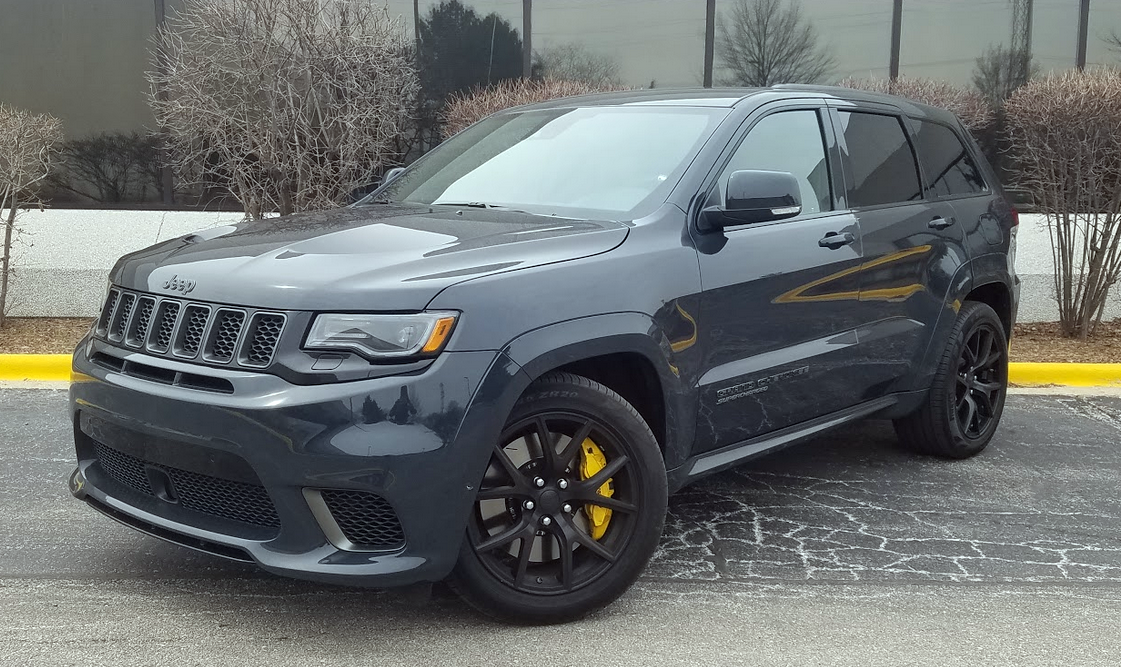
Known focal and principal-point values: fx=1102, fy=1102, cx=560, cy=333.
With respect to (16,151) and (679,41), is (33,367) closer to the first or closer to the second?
(16,151)

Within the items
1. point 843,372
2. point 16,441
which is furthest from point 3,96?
point 843,372

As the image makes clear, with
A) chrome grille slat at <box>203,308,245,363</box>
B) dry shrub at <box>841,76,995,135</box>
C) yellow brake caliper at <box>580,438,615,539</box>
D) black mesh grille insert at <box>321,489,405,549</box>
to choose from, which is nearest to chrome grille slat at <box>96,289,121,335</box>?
chrome grille slat at <box>203,308,245,363</box>

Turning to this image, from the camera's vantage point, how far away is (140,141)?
38.5 feet

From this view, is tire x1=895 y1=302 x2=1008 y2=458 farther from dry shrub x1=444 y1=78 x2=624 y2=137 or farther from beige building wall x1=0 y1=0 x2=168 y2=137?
beige building wall x1=0 y1=0 x2=168 y2=137

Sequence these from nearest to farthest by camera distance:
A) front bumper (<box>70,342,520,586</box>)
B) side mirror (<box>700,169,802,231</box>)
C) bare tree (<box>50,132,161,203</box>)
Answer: front bumper (<box>70,342,520,586</box>)
side mirror (<box>700,169,802,231</box>)
bare tree (<box>50,132,161,203</box>)

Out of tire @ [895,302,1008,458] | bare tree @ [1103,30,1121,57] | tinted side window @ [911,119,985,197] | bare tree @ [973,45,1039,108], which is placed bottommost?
tire @ [895,302,1008,458]

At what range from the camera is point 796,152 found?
175 inches

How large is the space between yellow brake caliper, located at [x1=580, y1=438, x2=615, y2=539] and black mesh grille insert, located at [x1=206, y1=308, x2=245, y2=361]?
Answer: 3.50 feet

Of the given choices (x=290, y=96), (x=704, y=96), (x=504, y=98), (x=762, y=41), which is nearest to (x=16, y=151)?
(x=290, y=96)

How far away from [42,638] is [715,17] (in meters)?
10.3

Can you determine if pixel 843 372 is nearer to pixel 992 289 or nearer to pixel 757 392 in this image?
pixel 757 392

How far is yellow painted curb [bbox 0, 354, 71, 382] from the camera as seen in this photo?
24.5 ft

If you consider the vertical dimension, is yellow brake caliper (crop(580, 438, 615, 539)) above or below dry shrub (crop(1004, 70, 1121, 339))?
below

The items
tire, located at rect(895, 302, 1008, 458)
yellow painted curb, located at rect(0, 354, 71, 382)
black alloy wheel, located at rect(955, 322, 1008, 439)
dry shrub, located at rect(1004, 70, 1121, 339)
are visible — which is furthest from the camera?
dry shrub, located at rect(1004, 70, 1121, 339)
